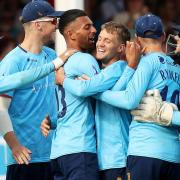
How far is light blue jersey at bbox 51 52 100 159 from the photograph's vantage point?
24.0 ft

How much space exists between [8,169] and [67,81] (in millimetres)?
1234

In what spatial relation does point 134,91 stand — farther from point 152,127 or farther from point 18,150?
point 18,150

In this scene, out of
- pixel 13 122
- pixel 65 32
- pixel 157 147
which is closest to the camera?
pixel 157 147

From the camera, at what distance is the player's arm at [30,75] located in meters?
7.42

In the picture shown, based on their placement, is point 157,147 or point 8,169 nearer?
point 157,147

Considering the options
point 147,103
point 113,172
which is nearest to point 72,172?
point 113,172

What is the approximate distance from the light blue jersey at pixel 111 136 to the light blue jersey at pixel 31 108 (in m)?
0.76

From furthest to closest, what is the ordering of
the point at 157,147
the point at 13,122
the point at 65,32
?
the point at 13,122 → the point at 65,32 → the point at 157,147

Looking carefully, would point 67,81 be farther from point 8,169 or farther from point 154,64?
point 8,169

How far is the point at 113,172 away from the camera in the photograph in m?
7.27

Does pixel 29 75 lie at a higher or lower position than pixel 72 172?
higher

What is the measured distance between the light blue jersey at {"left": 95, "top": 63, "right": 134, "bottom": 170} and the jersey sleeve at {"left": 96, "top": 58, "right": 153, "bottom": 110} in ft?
0.39

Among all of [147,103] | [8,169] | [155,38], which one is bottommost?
[8,169]

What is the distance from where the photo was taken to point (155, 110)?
716cm
